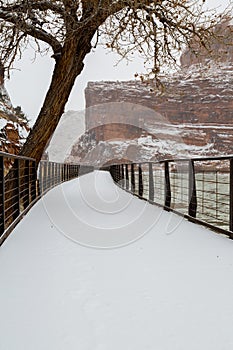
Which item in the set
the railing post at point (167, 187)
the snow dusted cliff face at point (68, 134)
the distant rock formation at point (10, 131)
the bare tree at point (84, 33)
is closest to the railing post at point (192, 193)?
the railing post at point (167, 187)

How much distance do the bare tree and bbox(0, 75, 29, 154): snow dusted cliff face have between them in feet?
16.1

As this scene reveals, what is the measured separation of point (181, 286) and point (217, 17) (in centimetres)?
601

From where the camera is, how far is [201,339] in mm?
1684

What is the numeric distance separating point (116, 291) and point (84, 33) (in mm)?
6178

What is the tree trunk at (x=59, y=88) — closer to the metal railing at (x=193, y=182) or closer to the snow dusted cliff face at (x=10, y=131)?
the metal railing at (x=193, y=182)

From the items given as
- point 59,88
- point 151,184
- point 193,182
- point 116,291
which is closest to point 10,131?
point 59,88

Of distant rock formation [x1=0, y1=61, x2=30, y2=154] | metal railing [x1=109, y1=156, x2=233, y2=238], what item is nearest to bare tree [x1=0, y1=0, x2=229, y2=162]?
metal railing [x1=109, y1=156, x2=233, y2=238]

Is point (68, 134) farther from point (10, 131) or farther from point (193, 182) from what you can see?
point (193, 182)

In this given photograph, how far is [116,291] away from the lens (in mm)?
2287

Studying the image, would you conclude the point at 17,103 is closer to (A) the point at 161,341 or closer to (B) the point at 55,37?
(B) the point at 55,37

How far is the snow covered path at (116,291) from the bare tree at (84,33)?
3.86 meters

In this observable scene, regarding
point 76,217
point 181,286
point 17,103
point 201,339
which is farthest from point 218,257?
point 17,103

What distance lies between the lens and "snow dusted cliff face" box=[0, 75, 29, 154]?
12438 millimetres

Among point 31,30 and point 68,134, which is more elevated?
point 68,134
